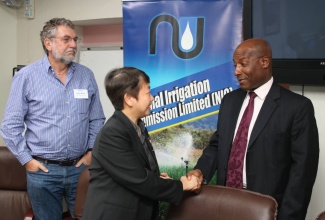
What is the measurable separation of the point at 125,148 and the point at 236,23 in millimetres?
1482

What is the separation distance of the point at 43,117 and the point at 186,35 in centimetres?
118

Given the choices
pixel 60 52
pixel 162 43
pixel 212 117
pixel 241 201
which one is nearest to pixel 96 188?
pixel 241 201

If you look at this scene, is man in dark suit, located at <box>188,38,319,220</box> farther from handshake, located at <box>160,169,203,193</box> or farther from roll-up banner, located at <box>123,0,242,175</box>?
roll-up banner, located at <box>123,0,242,175</box>

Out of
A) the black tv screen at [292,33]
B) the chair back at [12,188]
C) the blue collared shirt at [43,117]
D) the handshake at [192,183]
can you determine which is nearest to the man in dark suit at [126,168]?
the handshake at [192,183]

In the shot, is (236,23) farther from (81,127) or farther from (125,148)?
(125,148)

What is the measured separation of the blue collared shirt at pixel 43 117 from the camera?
226 cm

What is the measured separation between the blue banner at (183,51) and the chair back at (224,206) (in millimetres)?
1183

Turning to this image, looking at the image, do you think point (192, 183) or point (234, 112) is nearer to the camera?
point (192, 183)

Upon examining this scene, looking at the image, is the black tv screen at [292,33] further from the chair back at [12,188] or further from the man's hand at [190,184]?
the chair back at [12,188]

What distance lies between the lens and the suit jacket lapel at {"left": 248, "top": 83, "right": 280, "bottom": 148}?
5.72 ft

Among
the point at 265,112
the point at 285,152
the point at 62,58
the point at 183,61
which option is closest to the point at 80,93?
→ the point at 62,58

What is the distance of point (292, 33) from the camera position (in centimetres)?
225

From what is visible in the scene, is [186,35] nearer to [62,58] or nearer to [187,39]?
[187,39]

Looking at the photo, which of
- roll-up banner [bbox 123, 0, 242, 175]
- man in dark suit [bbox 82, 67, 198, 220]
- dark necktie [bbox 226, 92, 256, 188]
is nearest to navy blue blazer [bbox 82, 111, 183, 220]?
man in dark suit [bbox 82, 67, 198, 220]
